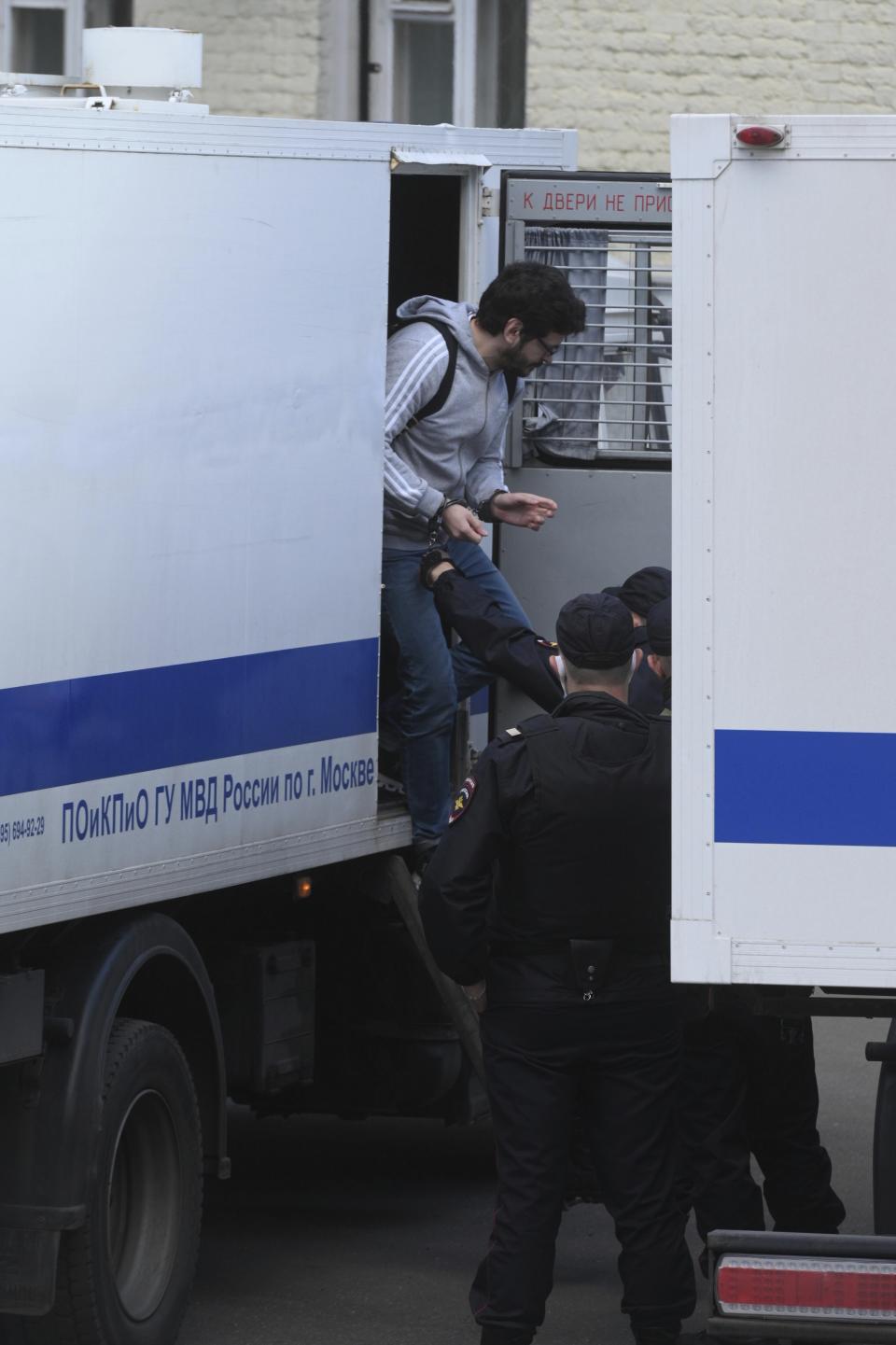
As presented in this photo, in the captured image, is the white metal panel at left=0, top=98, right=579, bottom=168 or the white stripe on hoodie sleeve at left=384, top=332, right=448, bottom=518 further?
the white stripe on hoodie sleeve at left=384, top=332, right=448, bottom=518

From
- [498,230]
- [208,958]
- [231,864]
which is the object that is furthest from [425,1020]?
[498,230]

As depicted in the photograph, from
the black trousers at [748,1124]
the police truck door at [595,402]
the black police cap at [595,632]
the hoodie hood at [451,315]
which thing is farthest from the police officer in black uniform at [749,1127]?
the police truck door at [595,402]

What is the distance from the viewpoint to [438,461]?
264 inches

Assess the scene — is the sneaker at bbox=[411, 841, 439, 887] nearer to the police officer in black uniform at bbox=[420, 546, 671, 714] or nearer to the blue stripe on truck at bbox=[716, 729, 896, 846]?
the police officer in black uniform at bbox=[420, 546, 671, 714]

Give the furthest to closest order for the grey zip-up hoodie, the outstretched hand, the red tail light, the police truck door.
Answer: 1. the police truck door
2. the outstretched hand
3. the grey zip-up hoodie
4. the red tail light

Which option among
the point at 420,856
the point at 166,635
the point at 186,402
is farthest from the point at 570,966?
the point at 186,402

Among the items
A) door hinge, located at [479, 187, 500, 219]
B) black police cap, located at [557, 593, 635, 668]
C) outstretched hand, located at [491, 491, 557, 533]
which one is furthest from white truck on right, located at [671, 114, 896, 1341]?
door hinge, located at [479, 187, 500, 219]

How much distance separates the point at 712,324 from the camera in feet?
14.4

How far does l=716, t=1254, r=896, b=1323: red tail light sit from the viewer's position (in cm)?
432

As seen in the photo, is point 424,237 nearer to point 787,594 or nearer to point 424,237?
point 424,237

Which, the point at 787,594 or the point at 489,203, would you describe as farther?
the point at 489,203

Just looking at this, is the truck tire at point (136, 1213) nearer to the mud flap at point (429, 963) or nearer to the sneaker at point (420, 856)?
the mud flap at point (429, 963)

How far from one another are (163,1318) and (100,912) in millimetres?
1096

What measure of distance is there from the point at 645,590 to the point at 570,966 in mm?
1663
